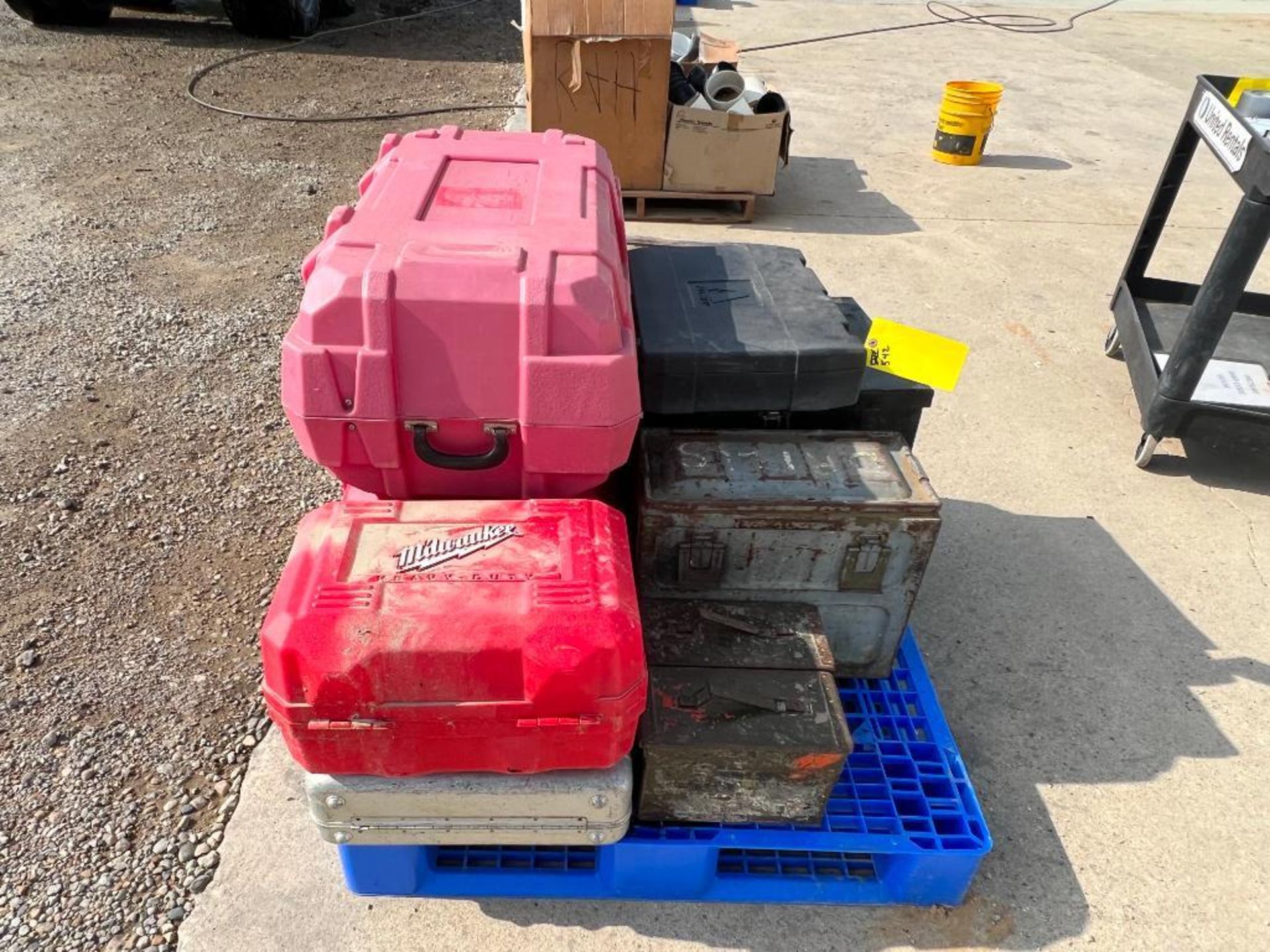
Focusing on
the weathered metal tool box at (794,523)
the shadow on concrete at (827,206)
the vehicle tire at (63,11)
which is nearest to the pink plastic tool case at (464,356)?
the weathered metal tool box at (794,523)

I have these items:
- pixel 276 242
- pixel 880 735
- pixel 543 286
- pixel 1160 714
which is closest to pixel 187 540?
pixel 543 286

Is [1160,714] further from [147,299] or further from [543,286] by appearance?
[147,299]

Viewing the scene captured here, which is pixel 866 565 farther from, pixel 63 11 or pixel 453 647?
pixel 63 11

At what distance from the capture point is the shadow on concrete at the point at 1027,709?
6.13 feet

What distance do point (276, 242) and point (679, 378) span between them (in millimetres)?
3688

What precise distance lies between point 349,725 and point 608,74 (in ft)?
14.2

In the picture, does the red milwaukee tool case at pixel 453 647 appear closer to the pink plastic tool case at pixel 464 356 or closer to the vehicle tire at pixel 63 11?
the pink plastic tool case at pixel 464 356

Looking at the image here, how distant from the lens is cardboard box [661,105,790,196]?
495 cm

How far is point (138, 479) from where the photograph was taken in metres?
3.05

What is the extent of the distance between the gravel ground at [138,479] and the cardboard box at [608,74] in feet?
5.22

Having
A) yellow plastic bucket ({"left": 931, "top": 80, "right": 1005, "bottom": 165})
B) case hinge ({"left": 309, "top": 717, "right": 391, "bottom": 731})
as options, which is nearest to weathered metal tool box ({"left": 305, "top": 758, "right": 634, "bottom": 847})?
case hinge ({"left": 309, "top": 717, "right": 391, "bottom": 731})

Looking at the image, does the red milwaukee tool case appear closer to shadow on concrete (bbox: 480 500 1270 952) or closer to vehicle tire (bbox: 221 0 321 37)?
shadow on concrete (bbox: 480 500 1270 952)

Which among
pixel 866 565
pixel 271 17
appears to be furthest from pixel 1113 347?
pixel 271 17

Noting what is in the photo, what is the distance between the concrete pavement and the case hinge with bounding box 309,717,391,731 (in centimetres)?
67
